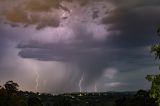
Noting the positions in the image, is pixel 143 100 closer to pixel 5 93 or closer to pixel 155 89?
pixel 5 93

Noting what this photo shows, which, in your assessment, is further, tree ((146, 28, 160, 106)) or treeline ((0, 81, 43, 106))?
treeline ((0, 81, 43, 106))

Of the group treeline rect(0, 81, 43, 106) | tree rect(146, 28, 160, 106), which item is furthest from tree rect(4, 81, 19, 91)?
tree rect(146, 28, 160, 106)

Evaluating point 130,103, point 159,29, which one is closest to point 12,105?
point 130,103

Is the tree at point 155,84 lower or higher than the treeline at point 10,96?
lower

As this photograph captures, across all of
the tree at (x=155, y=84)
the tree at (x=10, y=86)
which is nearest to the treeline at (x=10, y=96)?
the tree at (x=10, y=86)

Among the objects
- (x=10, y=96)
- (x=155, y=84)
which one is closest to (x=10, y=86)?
(x=10, y=96)

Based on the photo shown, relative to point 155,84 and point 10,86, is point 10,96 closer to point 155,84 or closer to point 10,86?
point 10,86

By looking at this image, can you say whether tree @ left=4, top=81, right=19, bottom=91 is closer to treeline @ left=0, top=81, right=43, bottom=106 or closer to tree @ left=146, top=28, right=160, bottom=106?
treeline @ left=0, top=81, right=43, bottom=106

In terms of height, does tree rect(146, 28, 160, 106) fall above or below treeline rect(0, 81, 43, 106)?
below

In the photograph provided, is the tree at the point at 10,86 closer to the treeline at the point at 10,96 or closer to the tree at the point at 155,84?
the treeline at the point at 10,96

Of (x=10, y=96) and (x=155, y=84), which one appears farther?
(x=10, y=96)

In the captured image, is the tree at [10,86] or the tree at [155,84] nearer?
the tree at [155,84]
